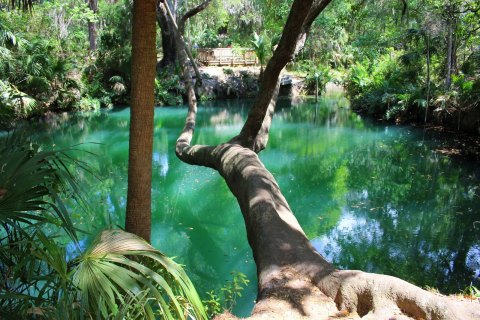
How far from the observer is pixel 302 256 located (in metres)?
2.90

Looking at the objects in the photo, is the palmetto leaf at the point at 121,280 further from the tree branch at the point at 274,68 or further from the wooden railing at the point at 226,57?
the wooden railing at the point at 226,57

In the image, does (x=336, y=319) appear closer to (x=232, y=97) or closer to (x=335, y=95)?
(x=232, y=97)

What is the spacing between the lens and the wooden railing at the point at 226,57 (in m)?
29.6

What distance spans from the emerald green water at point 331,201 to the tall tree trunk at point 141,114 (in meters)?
0.41

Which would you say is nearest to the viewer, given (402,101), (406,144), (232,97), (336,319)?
(336,319)

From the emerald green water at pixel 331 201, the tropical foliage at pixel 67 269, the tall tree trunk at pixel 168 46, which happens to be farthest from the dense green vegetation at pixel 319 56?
the tropical foliage at pixel 67 269

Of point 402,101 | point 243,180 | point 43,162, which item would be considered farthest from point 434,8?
point 43,162

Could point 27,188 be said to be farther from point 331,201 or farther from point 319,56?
point 319,56

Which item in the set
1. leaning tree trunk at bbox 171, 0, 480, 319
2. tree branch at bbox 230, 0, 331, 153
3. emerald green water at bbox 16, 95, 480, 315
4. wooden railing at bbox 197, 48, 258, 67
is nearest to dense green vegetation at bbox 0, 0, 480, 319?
emerald green water at bbox 16, 95, 480, 315

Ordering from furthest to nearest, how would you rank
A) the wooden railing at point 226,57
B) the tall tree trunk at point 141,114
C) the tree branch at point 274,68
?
the wooden railing at point 226,57 → the tree branch at point 274,68 → the tall tree trunk at point 141,114

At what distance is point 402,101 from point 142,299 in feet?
60.7

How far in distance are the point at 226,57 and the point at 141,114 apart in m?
28.3

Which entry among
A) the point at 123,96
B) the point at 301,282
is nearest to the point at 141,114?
the point at 301,282

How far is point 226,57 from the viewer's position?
98.2ft
